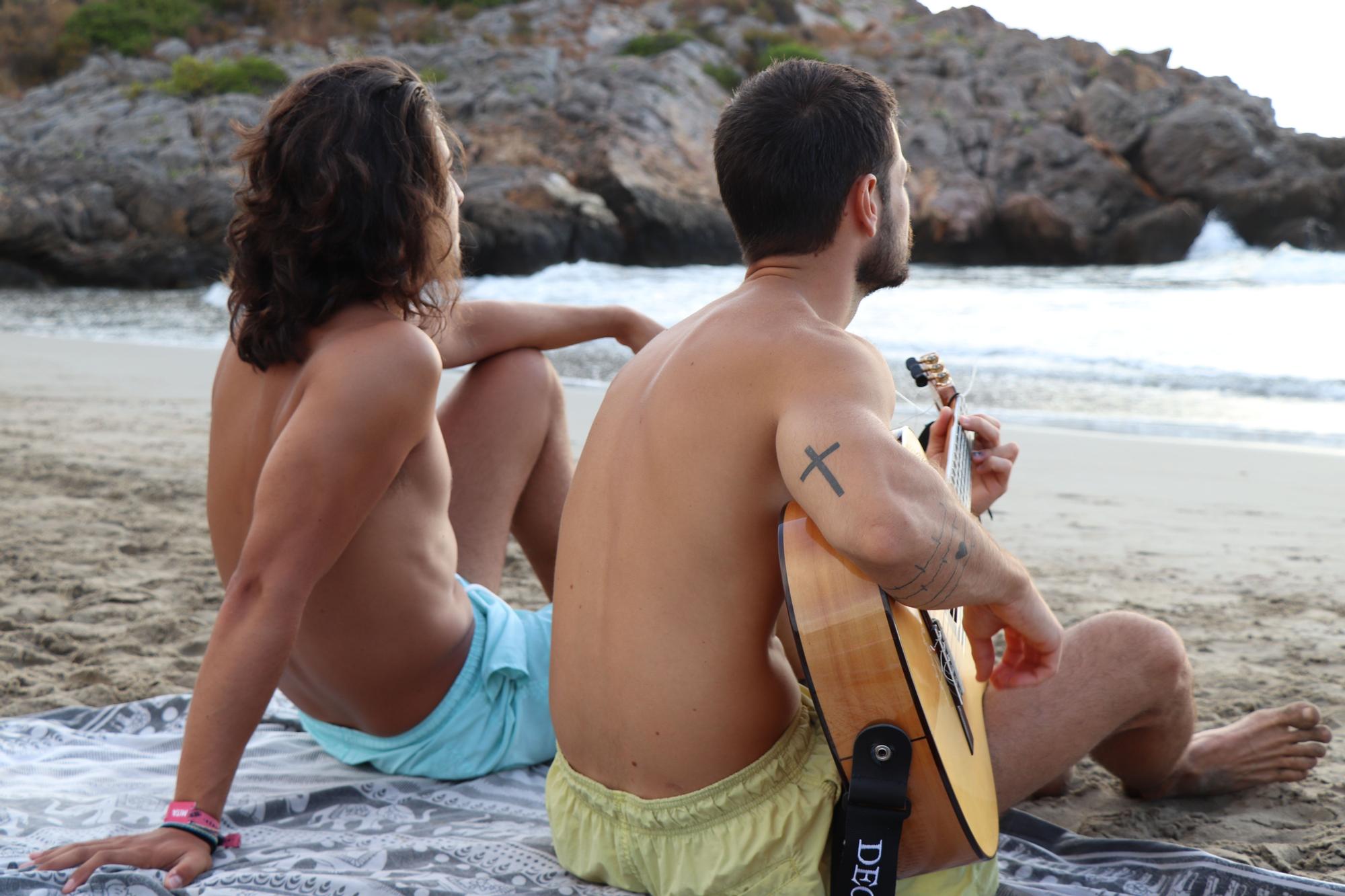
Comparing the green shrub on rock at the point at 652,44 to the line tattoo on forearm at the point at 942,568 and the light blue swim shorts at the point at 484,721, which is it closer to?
the light blue swim shorts at the point at 484,721

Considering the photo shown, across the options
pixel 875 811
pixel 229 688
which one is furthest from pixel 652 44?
pixel 875 811

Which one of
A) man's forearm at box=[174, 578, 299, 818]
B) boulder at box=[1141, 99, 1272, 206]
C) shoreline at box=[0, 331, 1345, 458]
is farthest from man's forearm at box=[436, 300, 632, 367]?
boulder at box=[1141, 99, 1272, 206]

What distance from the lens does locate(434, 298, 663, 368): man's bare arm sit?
2.71 meters

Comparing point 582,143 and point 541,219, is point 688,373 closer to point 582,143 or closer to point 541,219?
point 541,219

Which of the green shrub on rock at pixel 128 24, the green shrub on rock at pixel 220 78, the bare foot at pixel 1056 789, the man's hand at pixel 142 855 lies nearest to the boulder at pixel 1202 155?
the green shrub on rock at pixel 220 78

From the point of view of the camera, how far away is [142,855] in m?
1.86

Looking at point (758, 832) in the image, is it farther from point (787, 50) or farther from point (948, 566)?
point (787, 50)

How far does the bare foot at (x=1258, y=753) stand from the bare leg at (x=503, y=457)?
1.53 meters

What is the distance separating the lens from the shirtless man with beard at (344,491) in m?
1.89

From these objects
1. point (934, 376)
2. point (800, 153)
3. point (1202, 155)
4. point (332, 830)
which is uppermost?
point (1202, 155)

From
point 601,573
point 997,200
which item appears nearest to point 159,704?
point 601,573

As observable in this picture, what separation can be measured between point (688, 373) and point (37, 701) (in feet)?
7.05

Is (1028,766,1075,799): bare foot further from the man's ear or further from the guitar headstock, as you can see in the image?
the man's ear

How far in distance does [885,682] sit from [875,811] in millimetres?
185
